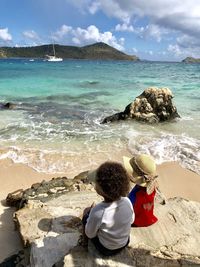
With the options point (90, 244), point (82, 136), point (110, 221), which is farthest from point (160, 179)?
point (110, 221)

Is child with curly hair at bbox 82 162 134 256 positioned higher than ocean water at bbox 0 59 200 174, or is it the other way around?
child with curly hair at bbox 82 162 134 256

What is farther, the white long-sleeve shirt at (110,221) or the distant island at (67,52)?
the distant island at (67,52)

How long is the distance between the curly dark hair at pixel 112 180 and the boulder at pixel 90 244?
86 centimetres

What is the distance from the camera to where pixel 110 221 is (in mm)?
3559

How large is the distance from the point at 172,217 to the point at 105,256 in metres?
1.54

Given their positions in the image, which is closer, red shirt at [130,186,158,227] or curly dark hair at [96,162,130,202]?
curly dark hair at [96,162,130,202]

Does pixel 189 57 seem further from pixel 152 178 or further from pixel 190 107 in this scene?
pixel 152 178

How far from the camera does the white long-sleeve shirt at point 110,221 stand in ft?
11.6

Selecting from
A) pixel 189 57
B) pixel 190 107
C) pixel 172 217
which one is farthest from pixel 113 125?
pixel 189 57

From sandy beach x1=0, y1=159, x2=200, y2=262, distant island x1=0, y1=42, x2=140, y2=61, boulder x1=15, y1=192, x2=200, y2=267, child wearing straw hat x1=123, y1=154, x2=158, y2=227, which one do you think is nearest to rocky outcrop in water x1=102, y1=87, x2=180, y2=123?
sandy beach x1=0, y1=159, x2=200, y2=262

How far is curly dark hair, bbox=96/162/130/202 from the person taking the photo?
11.1ft

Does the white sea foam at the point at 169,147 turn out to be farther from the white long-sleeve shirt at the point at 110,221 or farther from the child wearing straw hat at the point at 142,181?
the white long-sleeve shirt at the point at 110,221

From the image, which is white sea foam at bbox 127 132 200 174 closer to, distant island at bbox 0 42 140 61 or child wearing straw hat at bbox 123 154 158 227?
child wearing straw hat at bbox 123 154 158 227

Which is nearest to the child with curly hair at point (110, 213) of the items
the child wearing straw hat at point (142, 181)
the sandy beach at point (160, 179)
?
the child wearing straw hat at point (142, 181)
